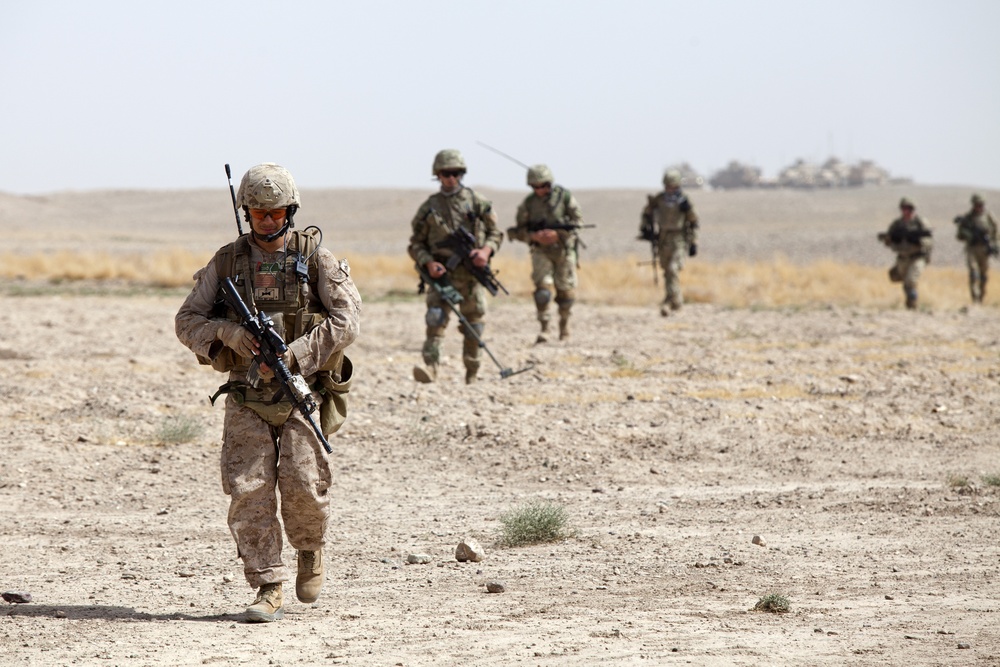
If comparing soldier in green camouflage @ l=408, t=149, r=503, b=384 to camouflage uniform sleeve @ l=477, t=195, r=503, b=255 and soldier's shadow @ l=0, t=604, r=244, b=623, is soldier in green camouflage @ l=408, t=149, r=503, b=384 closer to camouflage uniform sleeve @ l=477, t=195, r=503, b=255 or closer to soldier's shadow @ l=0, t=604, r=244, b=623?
camouflage uniform sleeve @ l=477, t=195, r=503, b=255

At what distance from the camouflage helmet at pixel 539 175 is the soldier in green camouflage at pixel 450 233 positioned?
3433mm

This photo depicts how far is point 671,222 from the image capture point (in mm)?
17234

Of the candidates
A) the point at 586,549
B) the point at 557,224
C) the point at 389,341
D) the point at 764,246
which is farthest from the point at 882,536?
the point at 764,246

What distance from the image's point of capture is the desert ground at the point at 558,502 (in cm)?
494

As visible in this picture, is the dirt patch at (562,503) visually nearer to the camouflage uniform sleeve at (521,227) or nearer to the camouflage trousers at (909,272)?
the camouflage uniform sleeve at (521,227)

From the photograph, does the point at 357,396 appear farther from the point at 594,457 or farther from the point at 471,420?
the point at 594,457

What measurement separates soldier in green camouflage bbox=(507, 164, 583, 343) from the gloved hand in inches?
362

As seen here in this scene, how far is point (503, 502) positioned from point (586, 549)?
1.23 metres

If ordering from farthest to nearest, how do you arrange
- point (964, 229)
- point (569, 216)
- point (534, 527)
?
1. point (964, 229)
2. point (569, 216)
3. point (534, 527)

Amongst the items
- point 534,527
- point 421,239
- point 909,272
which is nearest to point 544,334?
point 421,239

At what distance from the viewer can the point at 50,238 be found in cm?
5234

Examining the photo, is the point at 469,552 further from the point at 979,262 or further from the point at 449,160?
the point at 979,262

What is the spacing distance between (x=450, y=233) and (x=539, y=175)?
3829mm

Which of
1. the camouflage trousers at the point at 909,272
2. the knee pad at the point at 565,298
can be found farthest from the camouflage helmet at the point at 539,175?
the camouflage trousers at the point at 909,272
